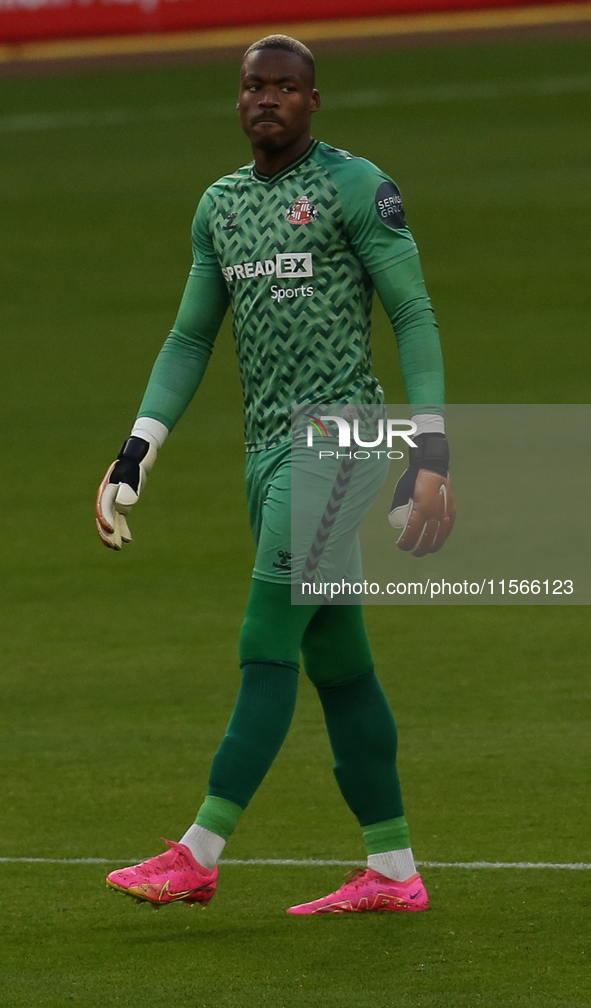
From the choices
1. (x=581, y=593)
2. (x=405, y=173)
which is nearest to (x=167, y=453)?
(x=581, y=593)

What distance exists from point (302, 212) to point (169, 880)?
1.70 m

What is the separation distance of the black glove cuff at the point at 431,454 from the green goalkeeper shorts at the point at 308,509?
24cm

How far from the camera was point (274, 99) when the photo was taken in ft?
15.7

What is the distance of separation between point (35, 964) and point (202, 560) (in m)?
5.54

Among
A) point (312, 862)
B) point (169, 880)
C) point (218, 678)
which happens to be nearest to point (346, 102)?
point (218, 678)

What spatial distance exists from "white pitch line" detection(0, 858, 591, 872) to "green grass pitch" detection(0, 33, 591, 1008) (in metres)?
0.04

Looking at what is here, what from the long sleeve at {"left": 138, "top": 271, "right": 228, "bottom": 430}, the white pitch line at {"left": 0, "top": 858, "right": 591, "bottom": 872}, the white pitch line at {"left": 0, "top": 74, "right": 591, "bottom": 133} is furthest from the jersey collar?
the white pitch line at {"left": 0, "top": 74, "right": 591, "bottom": 133}

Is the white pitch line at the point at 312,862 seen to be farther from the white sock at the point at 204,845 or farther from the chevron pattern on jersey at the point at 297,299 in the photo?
the chevron pattern on jersey at the point at 297,299

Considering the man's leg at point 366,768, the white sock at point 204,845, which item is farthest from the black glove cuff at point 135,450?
the white sock at point 204,845

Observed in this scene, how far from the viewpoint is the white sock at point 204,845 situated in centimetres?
461

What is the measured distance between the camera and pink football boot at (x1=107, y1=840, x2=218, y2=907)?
4488mm

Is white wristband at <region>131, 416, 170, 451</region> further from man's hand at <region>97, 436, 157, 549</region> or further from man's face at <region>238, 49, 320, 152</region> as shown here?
man's face at <region>238, 49, 320, 152</region>

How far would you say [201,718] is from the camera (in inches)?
284

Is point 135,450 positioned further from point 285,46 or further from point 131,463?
point 285,46
